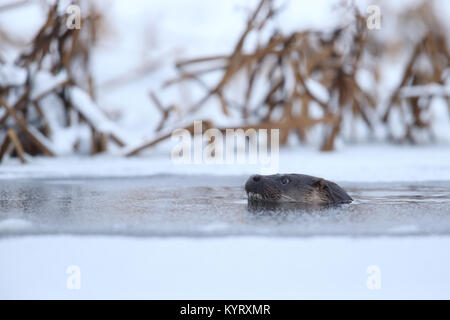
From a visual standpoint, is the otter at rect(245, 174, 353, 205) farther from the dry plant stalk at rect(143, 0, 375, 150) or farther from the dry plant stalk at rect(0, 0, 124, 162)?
the dry plant stalk at rect(0, 0, 124, 162)

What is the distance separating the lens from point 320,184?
11.7 feet

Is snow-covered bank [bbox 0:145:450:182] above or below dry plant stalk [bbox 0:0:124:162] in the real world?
below

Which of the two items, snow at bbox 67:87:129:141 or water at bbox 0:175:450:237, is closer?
water at bbox 0:175:450:237

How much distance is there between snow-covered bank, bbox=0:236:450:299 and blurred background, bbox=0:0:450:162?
347cm

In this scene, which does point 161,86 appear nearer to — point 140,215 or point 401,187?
point 401,187

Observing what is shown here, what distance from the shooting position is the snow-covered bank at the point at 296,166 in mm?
4879

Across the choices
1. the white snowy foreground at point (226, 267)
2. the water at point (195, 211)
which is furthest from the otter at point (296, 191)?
the white snowy foreground at point (226, 267)

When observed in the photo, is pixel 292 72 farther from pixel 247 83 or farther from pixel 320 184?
pixel 320 184

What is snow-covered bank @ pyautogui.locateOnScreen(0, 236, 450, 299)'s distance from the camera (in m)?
2.17

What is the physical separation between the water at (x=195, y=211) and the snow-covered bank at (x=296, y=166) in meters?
0.33

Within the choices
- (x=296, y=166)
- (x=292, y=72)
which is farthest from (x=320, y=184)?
(x=292, y=72)

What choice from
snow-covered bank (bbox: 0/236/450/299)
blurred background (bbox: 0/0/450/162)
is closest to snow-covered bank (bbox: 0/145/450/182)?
blurred background (bbox: 0/0/450/162)

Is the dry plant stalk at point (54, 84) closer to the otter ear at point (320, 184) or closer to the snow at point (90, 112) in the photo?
the snow at point (90, 112)

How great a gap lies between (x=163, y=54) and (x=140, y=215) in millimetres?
7235
